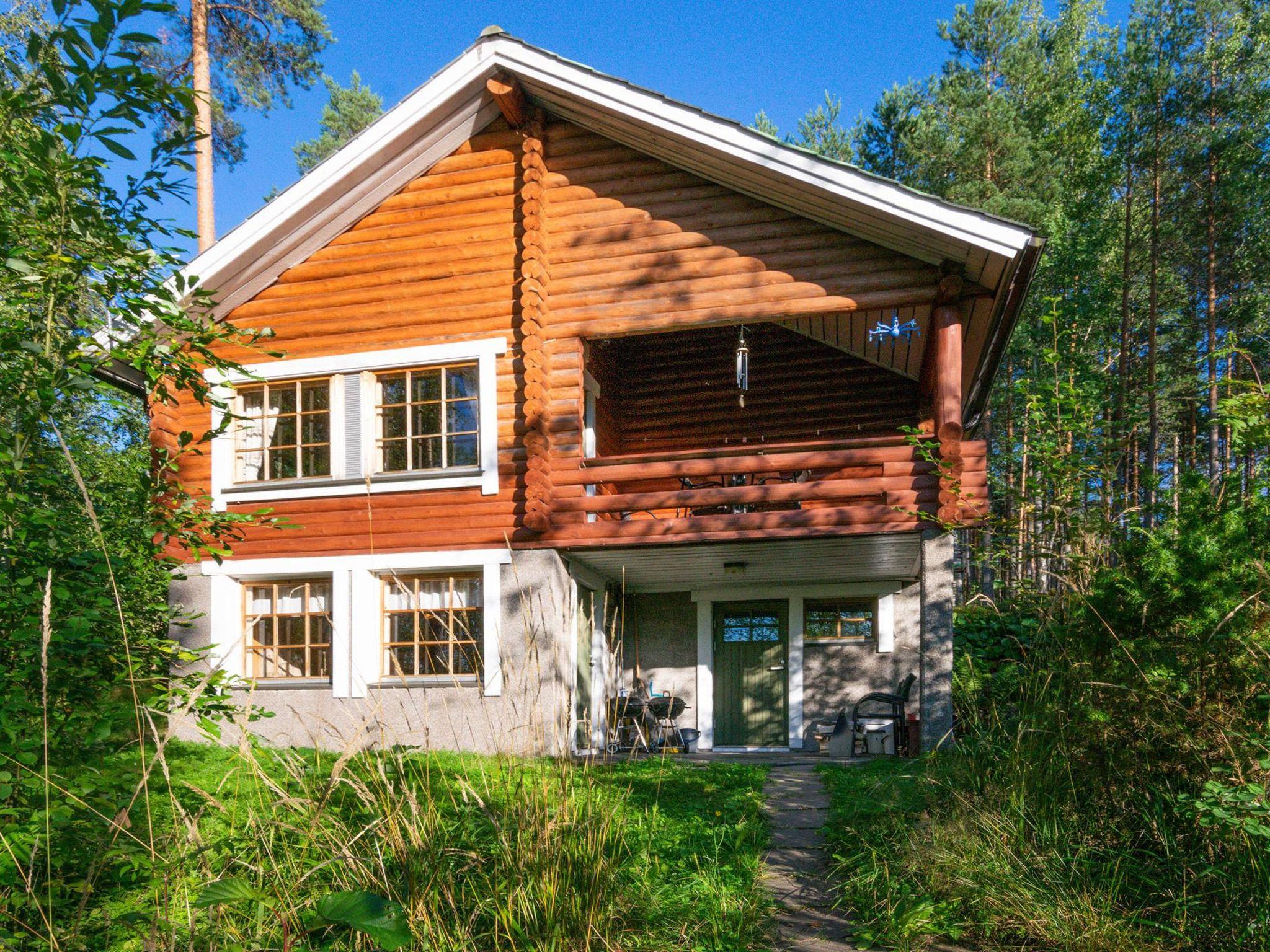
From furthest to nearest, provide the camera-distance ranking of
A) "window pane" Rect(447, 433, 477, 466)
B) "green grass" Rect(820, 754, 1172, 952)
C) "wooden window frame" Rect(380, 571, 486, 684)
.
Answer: "window pane" Rect(447, 433, 477, 466)
"wooden window frame" Rect(380, 571, 486, 684)
"green grass" Rect(820, 754, 1172, 952)

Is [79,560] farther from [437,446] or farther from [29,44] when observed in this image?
[437,446]

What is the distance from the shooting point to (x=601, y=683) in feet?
35.9

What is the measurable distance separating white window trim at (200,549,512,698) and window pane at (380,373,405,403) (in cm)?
172

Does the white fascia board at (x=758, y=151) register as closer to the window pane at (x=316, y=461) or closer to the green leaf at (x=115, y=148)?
the window pane at (x=316, y=461)

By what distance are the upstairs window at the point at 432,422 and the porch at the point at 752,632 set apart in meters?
1.64

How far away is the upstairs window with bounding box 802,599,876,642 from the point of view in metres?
11.3

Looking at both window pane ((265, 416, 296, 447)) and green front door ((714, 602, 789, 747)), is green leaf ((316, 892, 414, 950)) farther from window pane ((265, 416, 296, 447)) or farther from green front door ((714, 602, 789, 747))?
green front door ((714, 602, 789, 747))

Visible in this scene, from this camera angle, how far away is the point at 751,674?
38.6ft

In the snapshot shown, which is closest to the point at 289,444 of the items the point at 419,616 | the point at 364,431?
the point at 364,431

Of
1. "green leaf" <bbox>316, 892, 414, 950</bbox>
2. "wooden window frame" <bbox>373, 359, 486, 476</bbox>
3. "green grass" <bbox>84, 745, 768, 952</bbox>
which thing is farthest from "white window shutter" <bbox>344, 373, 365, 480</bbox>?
"green leaf" <bbox>316, 892, 414, 950</bbox>

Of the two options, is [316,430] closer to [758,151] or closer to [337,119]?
[758,151]

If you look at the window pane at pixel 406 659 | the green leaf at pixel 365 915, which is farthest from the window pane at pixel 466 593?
the green leaf at pixel 365 915

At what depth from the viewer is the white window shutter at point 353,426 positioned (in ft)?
32.7

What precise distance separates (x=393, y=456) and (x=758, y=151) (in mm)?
4740
